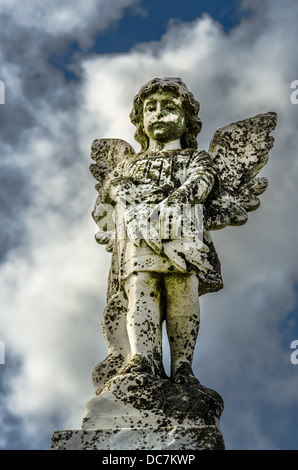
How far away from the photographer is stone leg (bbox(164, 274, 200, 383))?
5574 millimetres

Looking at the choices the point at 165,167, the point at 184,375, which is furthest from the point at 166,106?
the point at 184,375

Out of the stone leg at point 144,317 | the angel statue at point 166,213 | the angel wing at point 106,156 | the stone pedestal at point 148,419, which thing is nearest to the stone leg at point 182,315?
the angel statue at point 166,213

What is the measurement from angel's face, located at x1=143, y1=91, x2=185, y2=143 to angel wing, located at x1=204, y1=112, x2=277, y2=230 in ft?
1.98

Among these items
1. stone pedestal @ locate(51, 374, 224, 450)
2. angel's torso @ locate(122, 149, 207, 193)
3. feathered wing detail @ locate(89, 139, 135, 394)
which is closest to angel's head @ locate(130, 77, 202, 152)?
angel's torso @ locate(122, 149, 207, 193)

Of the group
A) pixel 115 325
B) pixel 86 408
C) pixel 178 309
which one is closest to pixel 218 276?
pixel 178 309

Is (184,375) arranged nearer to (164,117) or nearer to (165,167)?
(165,167)

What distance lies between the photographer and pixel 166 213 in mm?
5613

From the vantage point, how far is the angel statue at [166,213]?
218 inches

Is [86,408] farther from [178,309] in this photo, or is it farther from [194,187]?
[194,187]

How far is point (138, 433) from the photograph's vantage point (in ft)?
15.3

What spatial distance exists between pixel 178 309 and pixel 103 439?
135cm

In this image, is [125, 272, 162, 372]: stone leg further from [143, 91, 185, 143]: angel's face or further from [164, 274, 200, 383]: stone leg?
[143, 91, 185, 143]: angel's face

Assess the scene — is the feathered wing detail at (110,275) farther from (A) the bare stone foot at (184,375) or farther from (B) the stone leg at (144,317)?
(A) the bare stone foot at (184,375)

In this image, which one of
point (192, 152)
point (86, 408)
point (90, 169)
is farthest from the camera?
point (90, 169)
